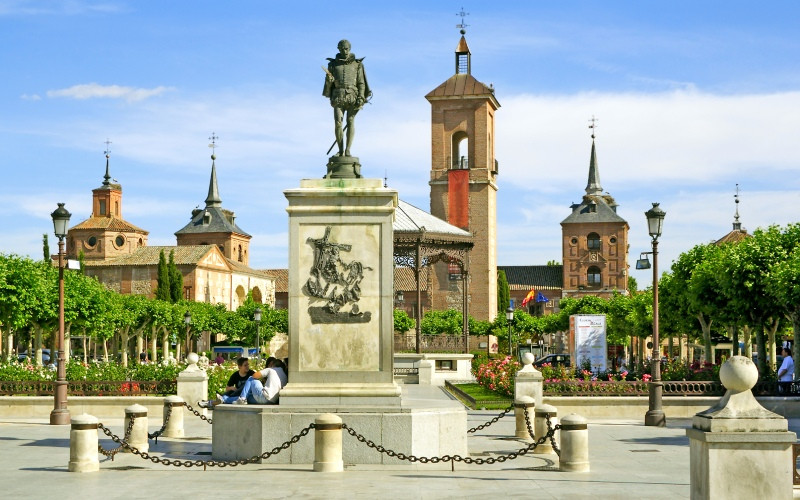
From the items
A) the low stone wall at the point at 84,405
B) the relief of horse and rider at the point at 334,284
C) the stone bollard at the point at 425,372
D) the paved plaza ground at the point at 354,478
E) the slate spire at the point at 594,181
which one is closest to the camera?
the paved plaza ground at the point at 354,478

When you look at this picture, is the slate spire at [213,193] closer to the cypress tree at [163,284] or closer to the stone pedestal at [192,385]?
the cypress tree at [163,284]

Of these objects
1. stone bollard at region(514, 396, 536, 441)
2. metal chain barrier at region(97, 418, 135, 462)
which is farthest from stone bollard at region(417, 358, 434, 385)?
metal chain barrier at region(97, 418, 135, 462)

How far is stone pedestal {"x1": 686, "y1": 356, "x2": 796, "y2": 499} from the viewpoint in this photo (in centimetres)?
966

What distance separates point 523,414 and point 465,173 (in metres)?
74.6

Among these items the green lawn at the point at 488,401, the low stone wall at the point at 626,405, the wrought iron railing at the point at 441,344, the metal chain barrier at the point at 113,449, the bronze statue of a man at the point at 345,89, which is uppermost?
the bronze statue of a man at the point at 345,89

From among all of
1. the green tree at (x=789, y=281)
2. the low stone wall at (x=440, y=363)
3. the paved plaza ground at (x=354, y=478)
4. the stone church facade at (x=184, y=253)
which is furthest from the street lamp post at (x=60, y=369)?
the stone church facade at (x=184, y=253)

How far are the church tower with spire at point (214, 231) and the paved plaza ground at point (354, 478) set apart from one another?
125 metres

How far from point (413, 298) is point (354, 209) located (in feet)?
327

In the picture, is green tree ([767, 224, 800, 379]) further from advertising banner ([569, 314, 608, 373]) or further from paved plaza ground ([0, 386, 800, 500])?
paved plaza ground ([0, 386, 800, 500])

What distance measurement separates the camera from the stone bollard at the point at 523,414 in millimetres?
19609

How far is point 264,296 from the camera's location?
5605 inches

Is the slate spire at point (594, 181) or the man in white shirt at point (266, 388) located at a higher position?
the slate spire at point (594, 181)

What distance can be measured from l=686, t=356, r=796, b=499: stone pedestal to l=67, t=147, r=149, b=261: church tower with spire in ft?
402

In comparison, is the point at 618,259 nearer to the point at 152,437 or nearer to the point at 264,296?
the point at 264,296
